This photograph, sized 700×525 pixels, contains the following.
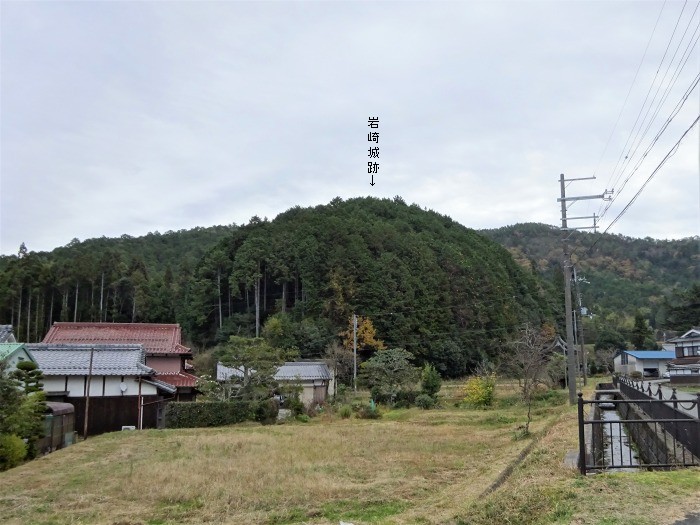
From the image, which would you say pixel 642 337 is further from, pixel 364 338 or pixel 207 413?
pixel 207 413

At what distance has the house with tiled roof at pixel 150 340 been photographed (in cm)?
2457

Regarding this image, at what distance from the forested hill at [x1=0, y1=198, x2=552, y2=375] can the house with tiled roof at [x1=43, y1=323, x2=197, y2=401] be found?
1181 centimetres

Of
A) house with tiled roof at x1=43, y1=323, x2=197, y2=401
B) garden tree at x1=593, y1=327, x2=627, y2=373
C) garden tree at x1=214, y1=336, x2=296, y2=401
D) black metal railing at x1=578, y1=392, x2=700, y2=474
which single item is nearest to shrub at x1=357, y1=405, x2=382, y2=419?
garden tree at x1=214, y1=336, x2=296, y2=401

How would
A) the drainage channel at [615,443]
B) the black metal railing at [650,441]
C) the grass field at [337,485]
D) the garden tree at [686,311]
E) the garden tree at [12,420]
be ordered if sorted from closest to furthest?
the grass field at [337,485] → the black metal railing at [650,441] → the drainage channel at [615,443] → the garden tree at [12,420] → the garden tree at [686,311]

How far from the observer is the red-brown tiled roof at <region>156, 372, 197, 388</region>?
77.3 ft

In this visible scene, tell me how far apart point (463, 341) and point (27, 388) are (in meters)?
36.9

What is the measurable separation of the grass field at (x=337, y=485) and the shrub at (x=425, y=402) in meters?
10.1

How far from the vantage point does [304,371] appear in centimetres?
3059

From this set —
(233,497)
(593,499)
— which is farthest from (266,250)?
(593,499)

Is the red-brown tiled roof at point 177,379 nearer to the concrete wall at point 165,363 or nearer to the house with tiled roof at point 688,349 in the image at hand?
the concrete wall at point 165,363

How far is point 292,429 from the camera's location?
17.8 meters

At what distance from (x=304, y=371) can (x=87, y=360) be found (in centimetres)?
1349

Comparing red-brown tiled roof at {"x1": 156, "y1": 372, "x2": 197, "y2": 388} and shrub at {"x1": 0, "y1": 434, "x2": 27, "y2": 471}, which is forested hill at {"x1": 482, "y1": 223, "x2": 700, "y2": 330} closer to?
red-brown tiled roof at {"x1": 156, "y1": 372, "x2": 197, "y2": 388}

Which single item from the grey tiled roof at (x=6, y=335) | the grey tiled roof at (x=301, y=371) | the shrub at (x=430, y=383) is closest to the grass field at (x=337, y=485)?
the grey tiled roof at (x=6, y=335)
